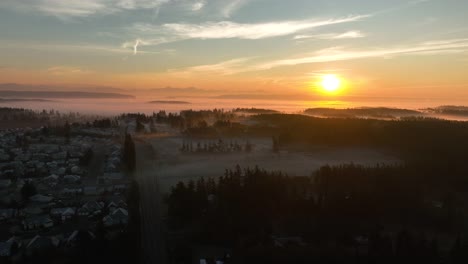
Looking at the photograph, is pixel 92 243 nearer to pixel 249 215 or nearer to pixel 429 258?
pixel 249 215

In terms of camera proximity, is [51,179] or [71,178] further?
[71,178]

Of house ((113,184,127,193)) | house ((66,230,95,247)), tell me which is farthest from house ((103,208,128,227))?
house ((113,184,127,193))

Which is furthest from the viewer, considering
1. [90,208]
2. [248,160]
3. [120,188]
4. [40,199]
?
[248,160]

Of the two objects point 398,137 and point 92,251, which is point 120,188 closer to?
point 92,251

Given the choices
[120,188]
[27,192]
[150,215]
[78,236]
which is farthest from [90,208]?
[78,236]

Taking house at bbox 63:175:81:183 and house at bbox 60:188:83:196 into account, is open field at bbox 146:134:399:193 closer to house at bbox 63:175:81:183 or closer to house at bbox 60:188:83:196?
house at bbox 60:188:83:196

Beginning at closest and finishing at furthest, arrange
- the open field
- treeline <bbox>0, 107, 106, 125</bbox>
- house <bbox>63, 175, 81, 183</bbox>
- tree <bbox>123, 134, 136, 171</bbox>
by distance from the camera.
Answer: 1. house <bbox>63, 175, 81, 183</bbox>
2. the open field
3. tree <bbox>123, 134, 136, 171</bbox>
4. treeline <bbox>0, 107, 106, 125</bbox>

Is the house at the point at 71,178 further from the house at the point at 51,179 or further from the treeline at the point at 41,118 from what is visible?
the treeline at the point at 41,118
